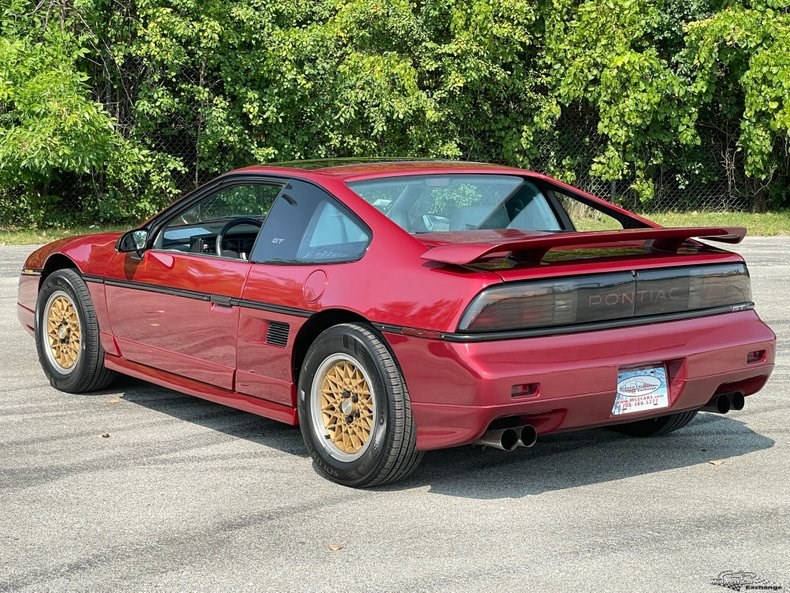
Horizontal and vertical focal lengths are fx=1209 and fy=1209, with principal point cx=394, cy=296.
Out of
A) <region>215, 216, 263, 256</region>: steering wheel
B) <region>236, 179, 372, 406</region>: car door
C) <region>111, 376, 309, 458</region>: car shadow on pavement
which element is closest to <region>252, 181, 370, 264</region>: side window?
<region>236, 179, 372, 406</region>: car door

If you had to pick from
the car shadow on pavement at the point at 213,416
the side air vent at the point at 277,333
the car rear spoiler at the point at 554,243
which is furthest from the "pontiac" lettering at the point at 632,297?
the car shadow on pavement at the point at 213,416

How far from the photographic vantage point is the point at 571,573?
4309mm

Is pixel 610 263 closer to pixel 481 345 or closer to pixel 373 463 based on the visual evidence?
pixel 481 345

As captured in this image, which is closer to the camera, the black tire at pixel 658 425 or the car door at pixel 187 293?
the car door at pixel 187 293

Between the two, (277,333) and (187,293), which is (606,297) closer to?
(277,333)

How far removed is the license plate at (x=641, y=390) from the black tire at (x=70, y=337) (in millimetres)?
3329

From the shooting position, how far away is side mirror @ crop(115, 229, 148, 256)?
22.4 feet

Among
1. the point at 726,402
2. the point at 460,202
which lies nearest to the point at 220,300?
the point at 460,202

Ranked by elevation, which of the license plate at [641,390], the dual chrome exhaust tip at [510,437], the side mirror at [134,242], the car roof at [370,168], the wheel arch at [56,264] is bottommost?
the dual chrome exhaust tip at [510,437]

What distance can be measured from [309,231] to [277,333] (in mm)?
522

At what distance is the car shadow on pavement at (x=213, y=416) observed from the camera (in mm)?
6352

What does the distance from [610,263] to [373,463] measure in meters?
1.36

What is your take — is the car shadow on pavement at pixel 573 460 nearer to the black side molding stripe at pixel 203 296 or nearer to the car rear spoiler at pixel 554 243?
the black side molding stripe at pixel 203 296

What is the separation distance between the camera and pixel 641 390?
5.37 m
